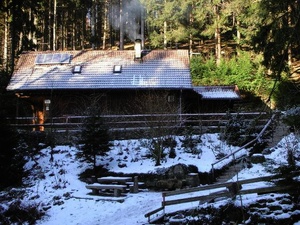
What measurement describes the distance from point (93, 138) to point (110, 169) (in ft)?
5.26

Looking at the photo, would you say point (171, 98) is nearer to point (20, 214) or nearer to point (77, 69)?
point (77, 69)

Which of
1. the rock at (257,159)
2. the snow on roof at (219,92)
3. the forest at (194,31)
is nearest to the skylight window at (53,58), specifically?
the forest at (194,31)

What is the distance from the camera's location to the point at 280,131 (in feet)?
58.1

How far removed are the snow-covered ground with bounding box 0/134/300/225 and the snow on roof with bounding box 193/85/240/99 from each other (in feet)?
20.5

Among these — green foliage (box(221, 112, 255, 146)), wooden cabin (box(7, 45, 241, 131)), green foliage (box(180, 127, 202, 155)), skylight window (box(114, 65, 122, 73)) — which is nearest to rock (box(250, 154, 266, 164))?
green foliage (box(221, 112, 255, 146))

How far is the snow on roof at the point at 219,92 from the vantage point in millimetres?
24059

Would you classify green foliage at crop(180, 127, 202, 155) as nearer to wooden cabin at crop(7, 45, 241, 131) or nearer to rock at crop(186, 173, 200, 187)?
rock at crop(186, 173, 200, 187)

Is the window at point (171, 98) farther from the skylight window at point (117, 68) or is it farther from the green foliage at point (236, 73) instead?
the green foliage at point (236, 73)

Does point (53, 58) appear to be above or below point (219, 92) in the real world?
above

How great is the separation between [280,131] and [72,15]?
95.5ft

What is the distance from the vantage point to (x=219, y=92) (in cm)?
2505

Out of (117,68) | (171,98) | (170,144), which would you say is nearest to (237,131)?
(170,144)

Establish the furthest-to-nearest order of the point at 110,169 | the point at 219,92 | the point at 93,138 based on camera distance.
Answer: the point at 219,92, the point at 110,169, the point at 93,138

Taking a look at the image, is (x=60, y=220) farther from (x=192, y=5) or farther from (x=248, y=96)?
(x=192, y=5)
